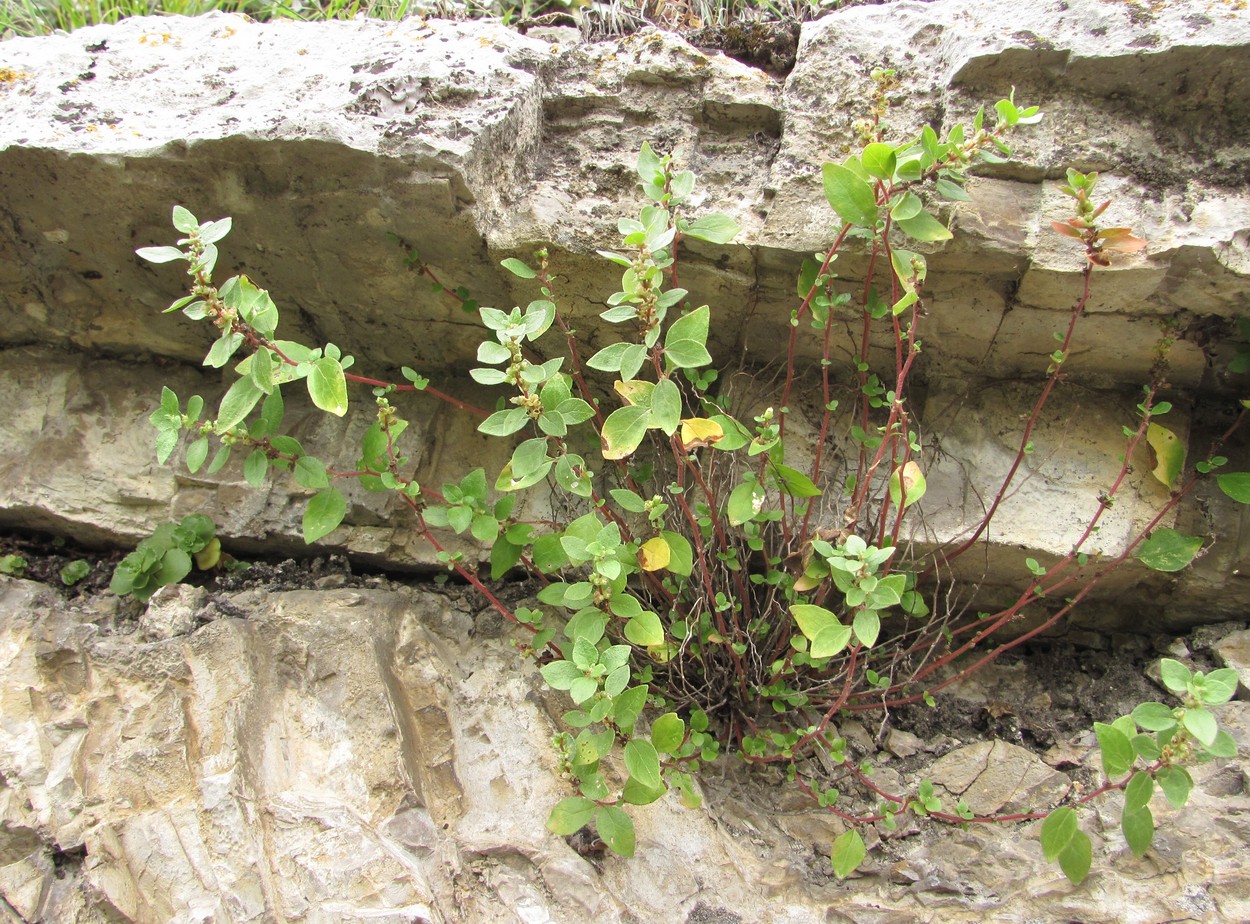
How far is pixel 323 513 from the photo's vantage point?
79.4 inches

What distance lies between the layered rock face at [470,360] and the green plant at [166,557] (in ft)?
0.24

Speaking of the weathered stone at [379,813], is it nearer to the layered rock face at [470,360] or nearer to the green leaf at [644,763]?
the layered rock face at [470,360]

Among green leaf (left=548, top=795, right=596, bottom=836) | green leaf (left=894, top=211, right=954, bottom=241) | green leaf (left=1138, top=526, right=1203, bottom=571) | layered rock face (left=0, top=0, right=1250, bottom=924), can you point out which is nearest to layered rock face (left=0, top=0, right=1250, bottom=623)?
layered rock face (left=0, top=0, right=1250, bottom=924)

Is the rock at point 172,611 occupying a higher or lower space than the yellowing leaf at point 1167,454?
lower

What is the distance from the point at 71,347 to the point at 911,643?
97.1 inches

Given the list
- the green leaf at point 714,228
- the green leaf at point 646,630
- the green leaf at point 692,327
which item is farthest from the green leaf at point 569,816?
the green leaf at point 714,228

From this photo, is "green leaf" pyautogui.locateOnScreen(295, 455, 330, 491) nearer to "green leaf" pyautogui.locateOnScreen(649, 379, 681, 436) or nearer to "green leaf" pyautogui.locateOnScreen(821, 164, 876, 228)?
"green leaf" pyautogui.locateOnScreen(649, 379, 681, 436)

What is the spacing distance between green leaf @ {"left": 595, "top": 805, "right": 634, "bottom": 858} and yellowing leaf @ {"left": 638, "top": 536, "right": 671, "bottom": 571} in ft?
1.60

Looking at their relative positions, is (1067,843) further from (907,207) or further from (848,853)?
(907,207)

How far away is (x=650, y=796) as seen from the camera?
5.77ft

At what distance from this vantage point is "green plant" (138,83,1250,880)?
1736mm

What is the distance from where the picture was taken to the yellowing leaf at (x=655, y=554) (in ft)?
Result: 6.16

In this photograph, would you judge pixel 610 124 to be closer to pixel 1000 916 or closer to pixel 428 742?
pixel 428 742

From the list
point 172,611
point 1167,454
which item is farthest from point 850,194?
point 172,611
